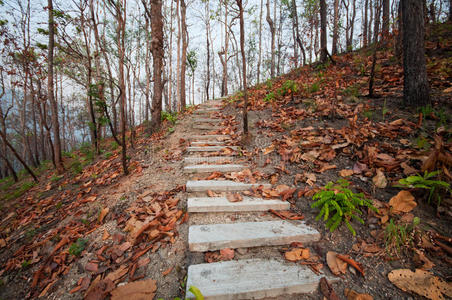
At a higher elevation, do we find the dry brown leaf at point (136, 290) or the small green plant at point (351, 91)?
the small green plant at point (351, 91)

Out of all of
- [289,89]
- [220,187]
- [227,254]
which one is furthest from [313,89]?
[227,254]

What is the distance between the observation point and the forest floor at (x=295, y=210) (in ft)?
4.27

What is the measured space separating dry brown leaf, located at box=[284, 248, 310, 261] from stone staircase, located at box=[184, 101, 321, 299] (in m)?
0.05

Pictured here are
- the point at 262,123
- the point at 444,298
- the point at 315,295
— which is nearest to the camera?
the point at 444,298

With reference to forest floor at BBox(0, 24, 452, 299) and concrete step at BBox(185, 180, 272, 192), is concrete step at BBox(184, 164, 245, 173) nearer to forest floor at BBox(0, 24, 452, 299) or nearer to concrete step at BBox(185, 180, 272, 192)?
forest floor at BBox(0, 24, 452, 299)

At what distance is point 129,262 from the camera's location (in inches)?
57.4

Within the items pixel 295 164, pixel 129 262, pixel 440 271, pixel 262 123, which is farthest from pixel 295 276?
pixel 262 123

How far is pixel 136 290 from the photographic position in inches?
46.8

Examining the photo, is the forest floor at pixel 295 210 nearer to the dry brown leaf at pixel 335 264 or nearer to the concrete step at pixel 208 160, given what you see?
the dry brown leaf at pixel 335 264

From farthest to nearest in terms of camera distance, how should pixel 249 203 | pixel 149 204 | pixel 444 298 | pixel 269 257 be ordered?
1. pixel 149 204
2. pixel 249 203
3. pixel 269 257
4. pixel 444 298

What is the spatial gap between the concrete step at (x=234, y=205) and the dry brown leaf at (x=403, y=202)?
96 centimetres

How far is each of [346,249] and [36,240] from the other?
12.2ft

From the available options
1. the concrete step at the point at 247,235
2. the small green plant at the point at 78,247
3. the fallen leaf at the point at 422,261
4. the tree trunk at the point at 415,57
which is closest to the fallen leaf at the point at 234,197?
the concrete step at the point at 247,235

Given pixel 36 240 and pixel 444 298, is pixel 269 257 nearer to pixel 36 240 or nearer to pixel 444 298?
pixel 444 298
